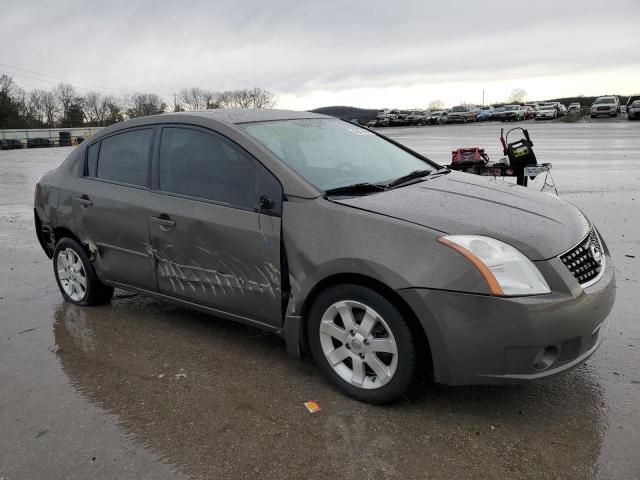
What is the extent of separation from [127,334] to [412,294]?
2.56 meters

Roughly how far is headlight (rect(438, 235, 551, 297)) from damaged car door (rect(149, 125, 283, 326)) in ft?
3.73

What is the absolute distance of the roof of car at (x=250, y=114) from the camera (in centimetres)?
408

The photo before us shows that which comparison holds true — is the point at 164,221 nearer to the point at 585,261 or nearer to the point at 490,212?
the point at 490,212

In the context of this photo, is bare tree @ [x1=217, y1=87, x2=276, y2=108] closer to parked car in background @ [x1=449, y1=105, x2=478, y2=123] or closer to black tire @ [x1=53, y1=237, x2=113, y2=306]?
parked car in background @ [x1=449, y1=105, x2=478, y2=123]

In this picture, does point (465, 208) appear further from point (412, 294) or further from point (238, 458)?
point (238, 458)

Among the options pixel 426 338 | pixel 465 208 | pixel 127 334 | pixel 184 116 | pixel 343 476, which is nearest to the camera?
pixel 343 476

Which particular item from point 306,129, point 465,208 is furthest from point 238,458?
point 306,129

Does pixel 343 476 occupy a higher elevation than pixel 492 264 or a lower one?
lower

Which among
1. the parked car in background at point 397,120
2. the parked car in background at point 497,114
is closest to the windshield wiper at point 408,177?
the parked car in background at point 497,114

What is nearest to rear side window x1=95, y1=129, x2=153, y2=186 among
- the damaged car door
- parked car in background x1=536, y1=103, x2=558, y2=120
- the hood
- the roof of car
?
the damaged car door

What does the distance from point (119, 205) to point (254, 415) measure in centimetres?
209

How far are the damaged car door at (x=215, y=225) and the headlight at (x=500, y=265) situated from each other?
3.73 ft

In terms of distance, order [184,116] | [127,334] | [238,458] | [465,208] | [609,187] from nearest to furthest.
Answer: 1. [238,458]
2. [465,208]
3. [184,116]
4. [127,334]
5. [609,187]

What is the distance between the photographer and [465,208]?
131 inches
